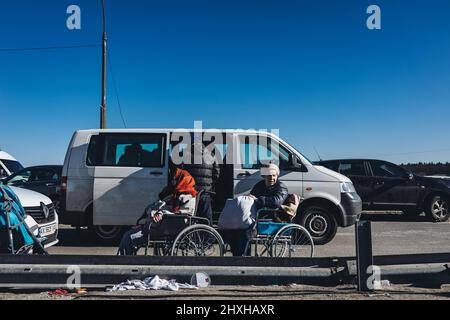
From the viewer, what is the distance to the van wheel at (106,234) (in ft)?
26.5

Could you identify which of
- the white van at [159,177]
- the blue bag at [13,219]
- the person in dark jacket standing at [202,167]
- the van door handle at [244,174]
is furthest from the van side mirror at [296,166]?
the blue bag at [13,219]

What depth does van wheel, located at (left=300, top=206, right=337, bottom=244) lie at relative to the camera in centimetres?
785

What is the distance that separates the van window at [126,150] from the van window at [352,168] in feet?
19.5

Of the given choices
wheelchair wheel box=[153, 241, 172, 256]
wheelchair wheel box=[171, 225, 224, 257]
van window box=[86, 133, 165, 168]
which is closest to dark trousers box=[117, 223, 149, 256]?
wheelchair wheel box=[153, 241, 172, 256]

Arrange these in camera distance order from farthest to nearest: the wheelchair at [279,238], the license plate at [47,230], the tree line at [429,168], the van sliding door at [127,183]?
the tree line at [429,168] < the van sliding door at [127,183] < the license plate at [47,230] < the wheelchair at [279,238]

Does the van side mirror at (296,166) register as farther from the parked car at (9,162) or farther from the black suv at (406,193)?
the parked car at (9,162)

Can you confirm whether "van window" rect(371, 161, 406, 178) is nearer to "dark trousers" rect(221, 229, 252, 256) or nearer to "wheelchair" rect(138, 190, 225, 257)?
"dark trousers" rect(221, 229, 252, 256)

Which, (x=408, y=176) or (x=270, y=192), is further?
(x=408, y=176)

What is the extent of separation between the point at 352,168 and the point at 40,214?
825 centimetres

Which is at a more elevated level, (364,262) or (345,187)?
(345,187)

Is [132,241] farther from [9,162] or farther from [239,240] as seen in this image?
[9,162]

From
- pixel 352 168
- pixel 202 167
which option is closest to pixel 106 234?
pixel 202 167

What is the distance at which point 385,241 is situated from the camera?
8547 mm
